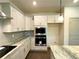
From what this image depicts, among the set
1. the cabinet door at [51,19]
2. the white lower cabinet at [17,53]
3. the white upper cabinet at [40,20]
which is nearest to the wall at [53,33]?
the cabinet door at [51,19]

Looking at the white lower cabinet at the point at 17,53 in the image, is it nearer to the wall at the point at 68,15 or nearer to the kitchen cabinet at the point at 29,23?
the wall at the point at 68,15

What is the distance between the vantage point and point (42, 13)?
6.90 meters

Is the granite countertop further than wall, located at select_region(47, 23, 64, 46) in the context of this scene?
No

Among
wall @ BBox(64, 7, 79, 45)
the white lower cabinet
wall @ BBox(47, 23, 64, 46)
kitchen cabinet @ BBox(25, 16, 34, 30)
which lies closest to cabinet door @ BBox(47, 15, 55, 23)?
wall @ BBox(47, 23, 64, 46)

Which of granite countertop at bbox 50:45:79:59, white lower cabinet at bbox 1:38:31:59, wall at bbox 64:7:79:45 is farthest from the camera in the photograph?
wall at bbox 64:7:79:45

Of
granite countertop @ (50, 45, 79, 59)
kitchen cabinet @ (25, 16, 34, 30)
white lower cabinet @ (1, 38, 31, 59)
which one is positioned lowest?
white lower cabinet @ (1, 38, 31, 59)

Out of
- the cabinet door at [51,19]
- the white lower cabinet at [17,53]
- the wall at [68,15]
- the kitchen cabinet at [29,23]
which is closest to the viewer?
the white lower cabinet at [17,53]

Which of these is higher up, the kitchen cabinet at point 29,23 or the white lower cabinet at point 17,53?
the kitchen cabinet at point 29,23

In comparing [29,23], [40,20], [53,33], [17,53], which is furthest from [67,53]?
[53,33]

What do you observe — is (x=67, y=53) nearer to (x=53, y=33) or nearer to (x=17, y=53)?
(x=17, y=53)

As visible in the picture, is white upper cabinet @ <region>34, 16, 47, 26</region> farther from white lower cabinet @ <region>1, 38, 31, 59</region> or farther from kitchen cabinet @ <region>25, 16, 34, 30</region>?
white lower cabinet @ <region>1, 38, 31, 59</region>

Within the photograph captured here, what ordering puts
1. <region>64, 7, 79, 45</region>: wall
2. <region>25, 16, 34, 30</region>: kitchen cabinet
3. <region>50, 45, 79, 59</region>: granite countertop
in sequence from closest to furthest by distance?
1. <region>50, 45, 79, 59</region>: granite countertop
2. <region>64, 7, 79, 45</region>: wall
3. <region>25, 16, 34, 30</region>: kitchen cabinet

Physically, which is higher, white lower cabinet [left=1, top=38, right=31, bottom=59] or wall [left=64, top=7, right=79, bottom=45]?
wall [left=64, top=7, right=79, bottom=45]

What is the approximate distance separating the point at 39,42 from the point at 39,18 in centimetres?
147
